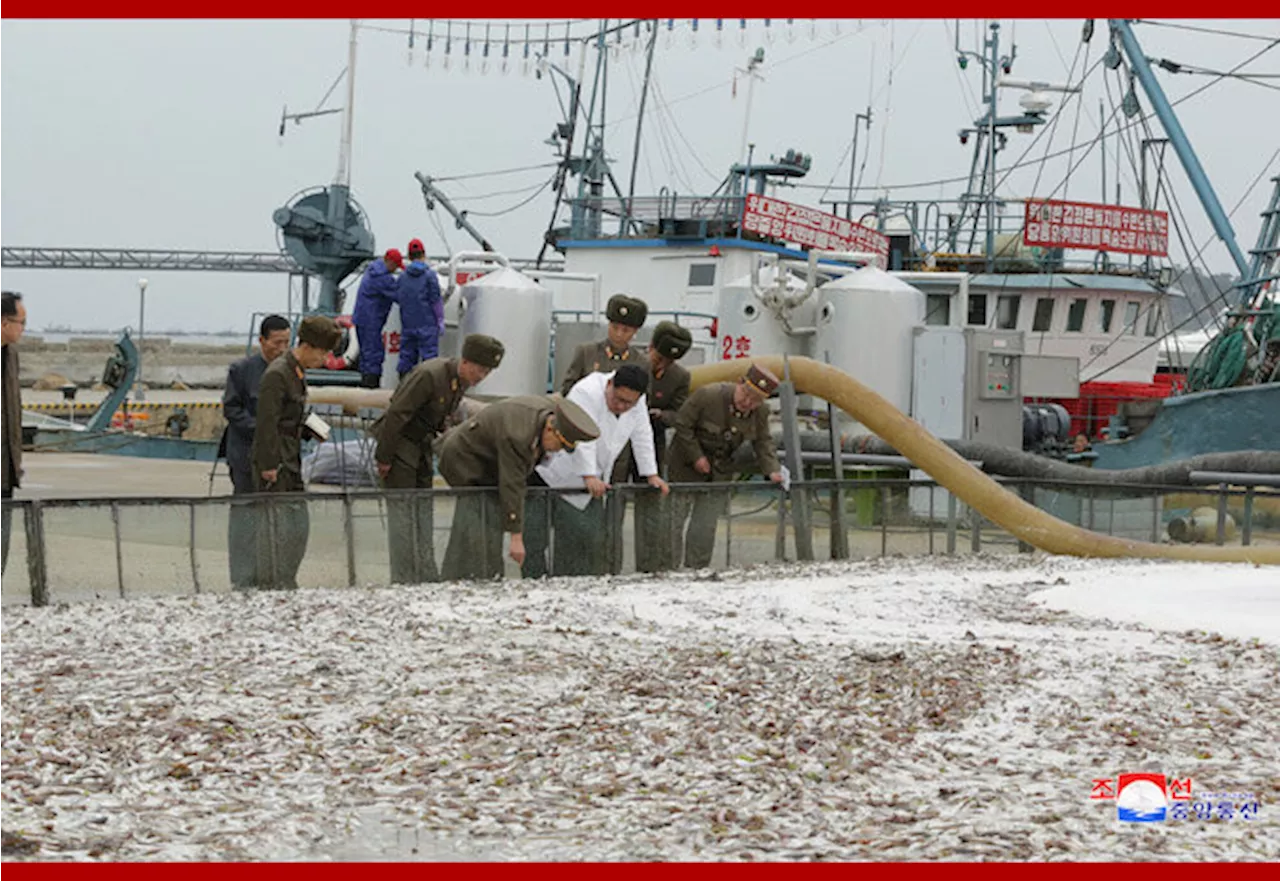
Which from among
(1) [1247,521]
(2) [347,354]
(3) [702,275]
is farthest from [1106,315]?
(1) [1247,521]

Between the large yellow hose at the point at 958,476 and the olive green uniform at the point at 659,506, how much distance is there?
4.22ft

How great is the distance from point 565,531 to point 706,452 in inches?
62.3

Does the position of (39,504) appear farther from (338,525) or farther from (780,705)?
(780,705)

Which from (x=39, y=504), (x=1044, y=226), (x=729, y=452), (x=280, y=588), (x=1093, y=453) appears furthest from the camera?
(x=1044, y=226)

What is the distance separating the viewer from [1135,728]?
6543 millimetres

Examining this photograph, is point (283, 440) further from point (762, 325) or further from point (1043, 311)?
point (1043, 311)

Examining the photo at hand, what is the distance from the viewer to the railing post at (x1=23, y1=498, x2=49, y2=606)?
882 centimetres

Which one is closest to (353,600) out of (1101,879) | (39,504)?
(39,504)

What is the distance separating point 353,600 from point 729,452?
11.4 ft

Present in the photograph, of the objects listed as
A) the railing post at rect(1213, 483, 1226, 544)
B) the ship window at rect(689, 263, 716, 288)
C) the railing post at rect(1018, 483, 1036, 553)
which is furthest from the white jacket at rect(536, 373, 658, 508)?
the ship window at rect(689, 263, 716, 288)

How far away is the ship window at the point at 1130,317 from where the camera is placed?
85.9 feet

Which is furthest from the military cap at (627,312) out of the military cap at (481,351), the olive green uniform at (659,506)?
the military cap at (481,351)

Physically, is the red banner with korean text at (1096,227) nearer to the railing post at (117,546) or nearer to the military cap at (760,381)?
the military cap at (760,381)

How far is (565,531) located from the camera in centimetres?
1060
